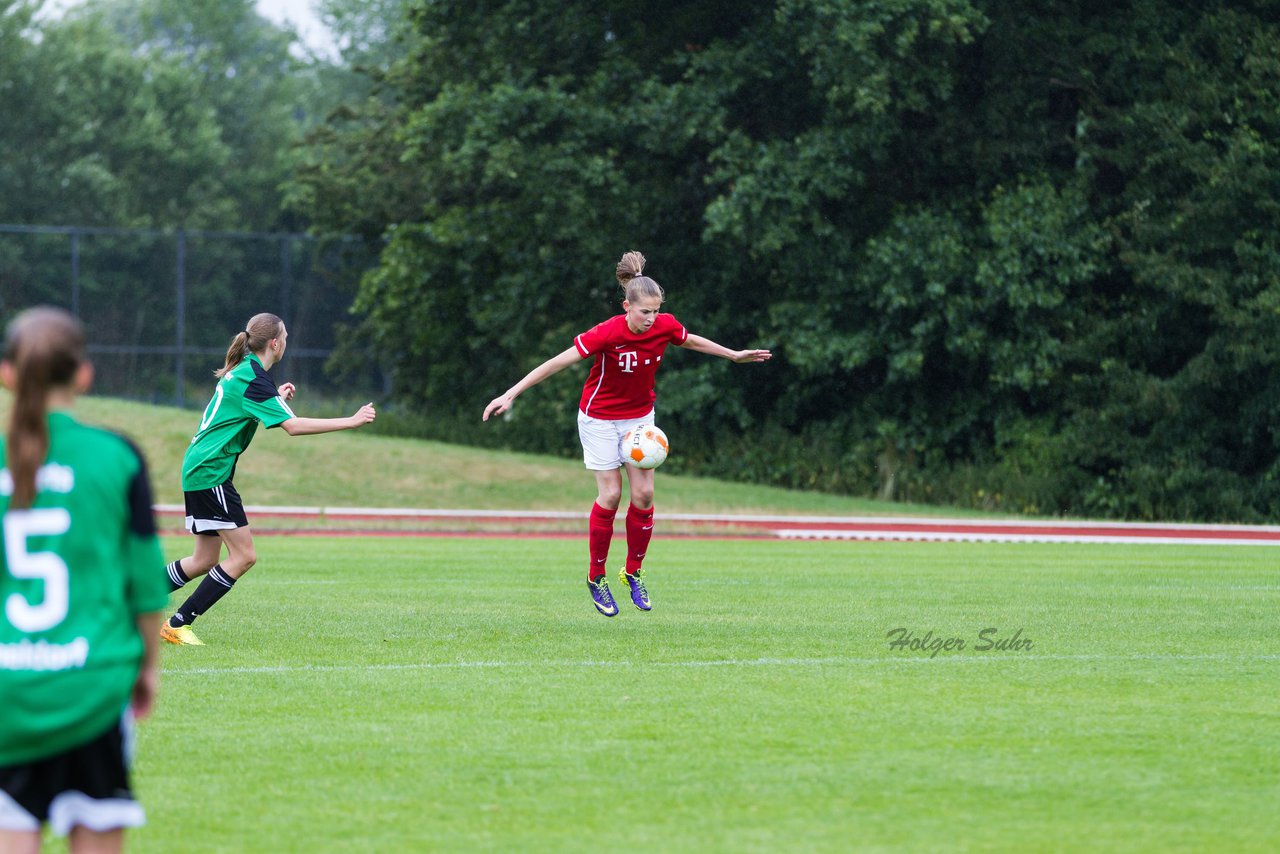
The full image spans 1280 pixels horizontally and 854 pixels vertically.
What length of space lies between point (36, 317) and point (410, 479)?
25.5 meters

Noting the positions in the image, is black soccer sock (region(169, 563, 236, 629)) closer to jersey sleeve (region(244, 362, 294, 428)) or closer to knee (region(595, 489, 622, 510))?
jersey sleeve (region(244, 362, 294, 428))

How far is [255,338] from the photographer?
32.1 ft

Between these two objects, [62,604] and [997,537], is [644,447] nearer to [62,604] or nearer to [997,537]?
[62,604]

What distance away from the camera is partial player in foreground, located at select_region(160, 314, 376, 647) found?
381 inches

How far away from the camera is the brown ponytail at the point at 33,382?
380cm

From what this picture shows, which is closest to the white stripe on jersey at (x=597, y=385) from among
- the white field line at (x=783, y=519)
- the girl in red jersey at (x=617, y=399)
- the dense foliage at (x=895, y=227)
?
the girl in red jersey at (x=617, y=399)

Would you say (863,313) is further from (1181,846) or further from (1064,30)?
(1181,846)

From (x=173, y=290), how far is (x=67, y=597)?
127 ft

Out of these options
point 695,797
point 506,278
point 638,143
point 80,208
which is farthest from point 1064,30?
point 80,208

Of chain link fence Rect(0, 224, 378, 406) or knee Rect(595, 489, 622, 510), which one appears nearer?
knee Rect(595, 489, 622, 510)

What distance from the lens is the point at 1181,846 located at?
211 inches

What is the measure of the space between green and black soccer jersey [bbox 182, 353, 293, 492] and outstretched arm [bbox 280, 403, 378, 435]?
0.20 feet

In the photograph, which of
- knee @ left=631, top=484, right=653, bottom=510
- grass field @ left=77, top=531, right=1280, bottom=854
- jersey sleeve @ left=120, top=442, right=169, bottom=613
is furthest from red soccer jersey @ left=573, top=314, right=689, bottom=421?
jersey sleeve @ left=120, top=442, right=169, bottom=613

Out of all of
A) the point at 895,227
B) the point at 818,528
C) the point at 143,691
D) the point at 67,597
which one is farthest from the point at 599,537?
the point at 895,227
